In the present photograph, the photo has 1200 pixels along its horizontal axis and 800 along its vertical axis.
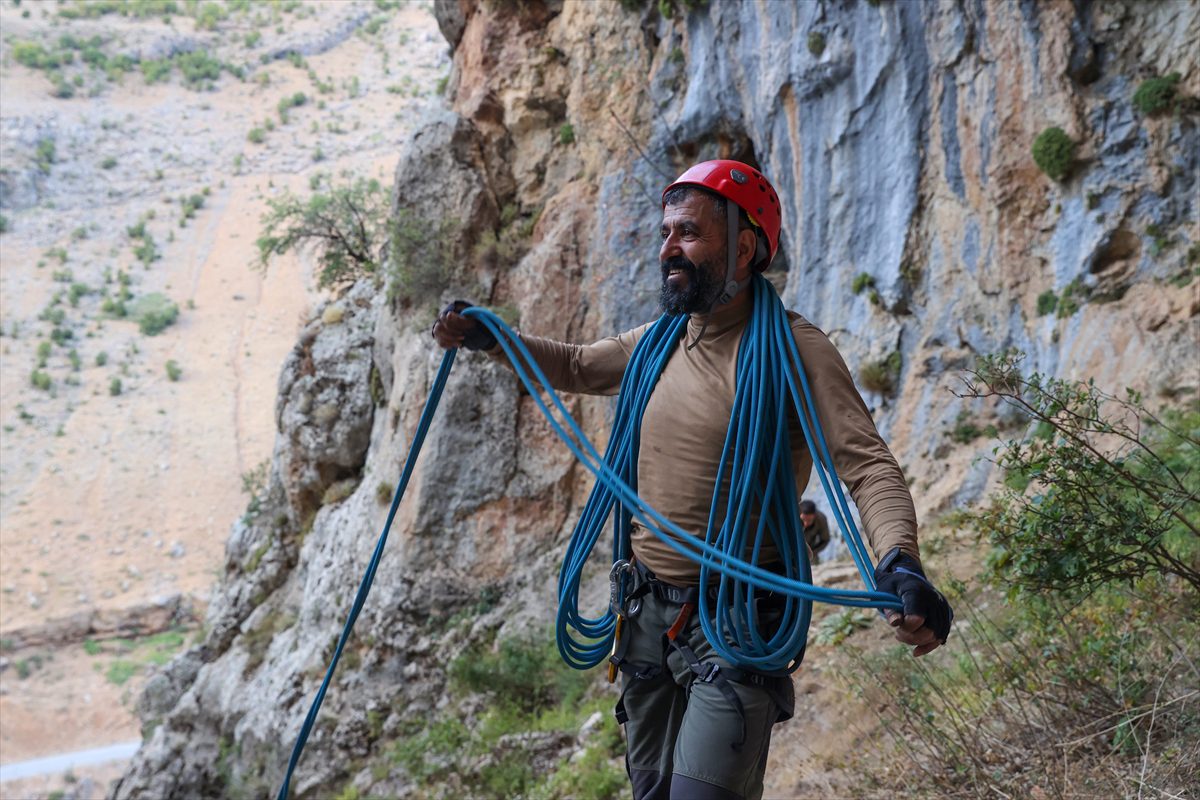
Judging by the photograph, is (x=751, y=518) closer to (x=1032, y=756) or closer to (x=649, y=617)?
(x=649, y=617)

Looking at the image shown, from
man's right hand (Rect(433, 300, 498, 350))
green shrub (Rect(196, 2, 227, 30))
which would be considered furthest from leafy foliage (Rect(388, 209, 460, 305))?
green shrub (Rect(196, 2, 227, 30))

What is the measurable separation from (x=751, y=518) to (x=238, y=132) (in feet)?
251

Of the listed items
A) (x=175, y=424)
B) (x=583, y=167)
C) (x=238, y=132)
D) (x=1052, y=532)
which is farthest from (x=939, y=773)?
(x=238, y=132)

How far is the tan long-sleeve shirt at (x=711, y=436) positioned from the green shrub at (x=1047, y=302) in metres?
6.29

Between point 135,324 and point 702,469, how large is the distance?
59695mm

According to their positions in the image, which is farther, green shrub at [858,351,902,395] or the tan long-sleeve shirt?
green shrub at [858,351,902,395]

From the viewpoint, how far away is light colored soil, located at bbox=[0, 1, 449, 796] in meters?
38.0

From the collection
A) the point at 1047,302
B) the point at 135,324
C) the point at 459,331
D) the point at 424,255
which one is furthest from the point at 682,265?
the point at 135,324

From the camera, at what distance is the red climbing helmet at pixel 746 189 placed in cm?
254

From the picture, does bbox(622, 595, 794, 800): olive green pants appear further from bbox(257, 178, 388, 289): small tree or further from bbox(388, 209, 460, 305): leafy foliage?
bbox(257, 178, 388, 289): small tree

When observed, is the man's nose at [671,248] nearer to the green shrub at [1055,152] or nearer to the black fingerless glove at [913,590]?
the black fingerless glove at [913,590]

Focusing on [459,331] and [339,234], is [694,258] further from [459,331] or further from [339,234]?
[339,234]

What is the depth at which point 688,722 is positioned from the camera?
2350 mm

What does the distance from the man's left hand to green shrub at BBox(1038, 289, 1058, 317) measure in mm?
6890
